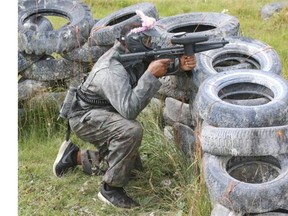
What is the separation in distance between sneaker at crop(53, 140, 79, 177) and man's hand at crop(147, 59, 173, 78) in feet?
4.45

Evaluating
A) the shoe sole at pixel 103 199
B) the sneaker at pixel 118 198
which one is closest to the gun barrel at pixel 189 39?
the sneaker at pixel 118 198

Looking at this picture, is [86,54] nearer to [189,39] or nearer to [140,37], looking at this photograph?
[140,37]

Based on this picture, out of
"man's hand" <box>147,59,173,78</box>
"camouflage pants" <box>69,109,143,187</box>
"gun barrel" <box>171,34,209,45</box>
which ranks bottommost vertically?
"camouflage pants" <box>69,109,143,187</box>

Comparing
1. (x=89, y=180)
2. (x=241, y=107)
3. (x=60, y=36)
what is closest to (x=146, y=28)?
(x=241, y=107)

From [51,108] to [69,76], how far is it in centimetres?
45

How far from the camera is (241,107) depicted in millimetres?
4582

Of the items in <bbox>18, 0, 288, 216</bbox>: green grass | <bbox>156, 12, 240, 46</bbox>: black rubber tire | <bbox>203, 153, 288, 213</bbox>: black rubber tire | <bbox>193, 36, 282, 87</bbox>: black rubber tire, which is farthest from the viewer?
<bbox>156, 12, 240, 46</bbox>: black rubber tire

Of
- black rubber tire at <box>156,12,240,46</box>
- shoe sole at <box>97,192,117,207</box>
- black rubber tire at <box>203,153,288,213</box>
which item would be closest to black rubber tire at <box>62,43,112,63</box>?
black rubber tire at <box>156,12,240,46</box>

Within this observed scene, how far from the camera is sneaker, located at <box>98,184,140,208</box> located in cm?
529

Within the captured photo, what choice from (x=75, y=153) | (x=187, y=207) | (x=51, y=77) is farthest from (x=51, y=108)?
(x=187, y=207)

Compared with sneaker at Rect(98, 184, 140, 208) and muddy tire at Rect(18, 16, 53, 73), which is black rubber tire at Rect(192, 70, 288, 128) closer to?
sneaker at Rect(98, 184, 140, 208)

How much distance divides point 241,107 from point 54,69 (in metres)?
3.04

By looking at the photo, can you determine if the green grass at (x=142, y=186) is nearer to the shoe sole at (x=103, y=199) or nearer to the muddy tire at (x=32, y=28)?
the shoe sole at (x=103, y=199)

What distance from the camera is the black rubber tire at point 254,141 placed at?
4.38 m
